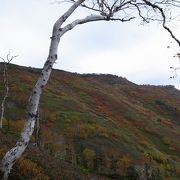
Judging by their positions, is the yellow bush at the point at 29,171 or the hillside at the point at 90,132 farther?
the hillside at the point at 90,132

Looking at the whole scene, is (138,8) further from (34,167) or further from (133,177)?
(133,177)

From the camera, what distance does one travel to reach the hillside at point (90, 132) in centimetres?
4144

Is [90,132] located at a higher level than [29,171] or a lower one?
higher

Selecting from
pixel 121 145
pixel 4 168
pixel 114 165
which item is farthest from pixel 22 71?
pixel 4 168

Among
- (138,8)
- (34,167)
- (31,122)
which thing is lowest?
(34,167)

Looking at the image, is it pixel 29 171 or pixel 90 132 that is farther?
pixel 90 132

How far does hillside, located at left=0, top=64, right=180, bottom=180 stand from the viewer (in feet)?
136

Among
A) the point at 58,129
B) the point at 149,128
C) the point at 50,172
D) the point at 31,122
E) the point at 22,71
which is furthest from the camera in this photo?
the point at 22,71

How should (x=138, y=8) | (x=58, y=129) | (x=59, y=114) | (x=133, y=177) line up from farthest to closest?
(x=59, y=114) → (x=58, y=129) → (x=133, y=177) → (x=138, y=8)

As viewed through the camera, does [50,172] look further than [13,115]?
No

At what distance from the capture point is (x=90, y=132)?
5125 cm

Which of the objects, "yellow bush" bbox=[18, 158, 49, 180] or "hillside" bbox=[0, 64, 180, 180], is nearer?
"yellow bush" bbox=[18, 158, 49, 180]

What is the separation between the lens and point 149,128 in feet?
221

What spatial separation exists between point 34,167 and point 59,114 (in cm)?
3664
